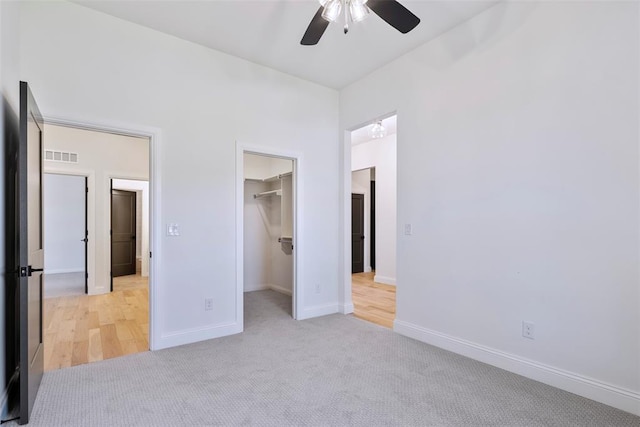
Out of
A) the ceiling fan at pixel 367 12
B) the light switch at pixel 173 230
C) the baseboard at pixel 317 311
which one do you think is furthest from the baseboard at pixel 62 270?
the ceiling fan at pixel 367 12

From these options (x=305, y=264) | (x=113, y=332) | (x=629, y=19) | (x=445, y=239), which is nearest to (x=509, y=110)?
(x=629, y=19)

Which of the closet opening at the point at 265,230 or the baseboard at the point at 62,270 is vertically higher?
the closet opening at the point at 265,230

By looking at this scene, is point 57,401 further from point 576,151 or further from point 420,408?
point 576,151

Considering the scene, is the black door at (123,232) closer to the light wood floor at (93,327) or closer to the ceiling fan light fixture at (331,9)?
the light wood floor at (93,327)

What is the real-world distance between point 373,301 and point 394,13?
3872mm

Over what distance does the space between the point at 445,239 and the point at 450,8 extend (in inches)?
80.2

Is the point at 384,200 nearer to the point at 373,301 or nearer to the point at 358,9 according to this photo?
the point at 373,301

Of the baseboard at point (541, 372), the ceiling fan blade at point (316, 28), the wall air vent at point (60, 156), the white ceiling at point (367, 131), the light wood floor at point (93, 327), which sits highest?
the white ceiling at point (367, 131)

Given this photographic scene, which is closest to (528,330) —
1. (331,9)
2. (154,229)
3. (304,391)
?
(304,391)

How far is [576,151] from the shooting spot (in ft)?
7.37

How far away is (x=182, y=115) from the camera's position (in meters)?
3.19

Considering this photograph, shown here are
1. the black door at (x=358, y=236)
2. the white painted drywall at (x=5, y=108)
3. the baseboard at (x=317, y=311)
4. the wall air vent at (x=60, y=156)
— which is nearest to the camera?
the white painted drywall at (x=5, y=108)

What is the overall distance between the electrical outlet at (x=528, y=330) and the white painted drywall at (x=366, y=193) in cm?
517

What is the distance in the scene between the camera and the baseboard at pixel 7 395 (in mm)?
1877
